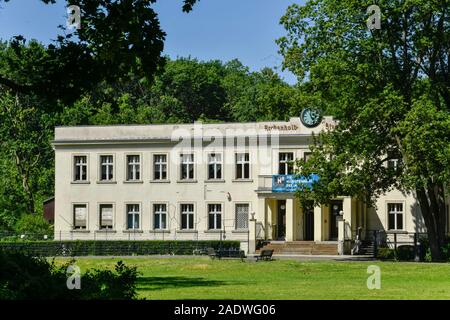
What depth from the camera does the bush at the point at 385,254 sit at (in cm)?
4828

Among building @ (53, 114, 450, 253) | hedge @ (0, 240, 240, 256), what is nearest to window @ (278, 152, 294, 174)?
building @ (53, 114, 450, 253)

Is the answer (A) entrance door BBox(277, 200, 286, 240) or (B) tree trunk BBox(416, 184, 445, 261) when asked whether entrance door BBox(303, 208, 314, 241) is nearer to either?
(A) entrance door BBox(277, 200, 286, 240)

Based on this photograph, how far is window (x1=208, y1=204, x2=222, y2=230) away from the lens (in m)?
59.6

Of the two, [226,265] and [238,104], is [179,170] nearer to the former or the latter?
[226,265]

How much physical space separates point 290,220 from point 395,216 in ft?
20.5

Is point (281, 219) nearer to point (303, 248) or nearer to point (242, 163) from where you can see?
point (242, 163)

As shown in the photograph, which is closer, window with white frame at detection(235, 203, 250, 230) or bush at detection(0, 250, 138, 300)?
bush at detection(0, 250, 138, 300)

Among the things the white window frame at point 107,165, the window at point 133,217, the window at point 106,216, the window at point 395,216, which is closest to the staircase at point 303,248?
the window at point 395,216

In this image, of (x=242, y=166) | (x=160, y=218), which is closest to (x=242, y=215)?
(x=242, y=166)

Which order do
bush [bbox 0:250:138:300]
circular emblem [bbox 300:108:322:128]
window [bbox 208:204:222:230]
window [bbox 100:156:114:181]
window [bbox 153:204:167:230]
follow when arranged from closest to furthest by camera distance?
bush [bbox 0:250:138:300] → circular emblem [bbox 300:108:322:128] → window [bbox 208:204:222:230] → window [bbox 153:204:167:230] → window [bbox 100:156:114:181]

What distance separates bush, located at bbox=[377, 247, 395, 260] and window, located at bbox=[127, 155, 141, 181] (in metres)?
18.5

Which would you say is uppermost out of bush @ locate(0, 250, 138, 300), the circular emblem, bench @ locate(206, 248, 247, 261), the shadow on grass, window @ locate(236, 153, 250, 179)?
the circular emblem

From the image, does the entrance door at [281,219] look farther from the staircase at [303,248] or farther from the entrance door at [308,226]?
the staircase at [303,248]

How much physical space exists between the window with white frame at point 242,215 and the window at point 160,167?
5.29 metres
